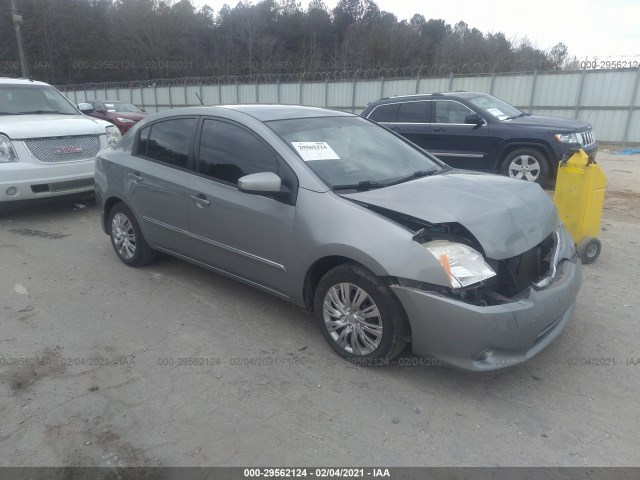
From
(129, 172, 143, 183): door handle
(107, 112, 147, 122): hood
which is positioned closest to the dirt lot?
(129, 172, 143, 183): door handle

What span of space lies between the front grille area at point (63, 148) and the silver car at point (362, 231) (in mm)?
2949

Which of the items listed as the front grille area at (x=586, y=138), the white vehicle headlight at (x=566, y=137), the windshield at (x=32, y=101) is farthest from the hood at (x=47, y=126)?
the front grille area at (x=586, y=138)

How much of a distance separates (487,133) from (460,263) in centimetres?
638

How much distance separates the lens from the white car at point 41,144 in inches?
256

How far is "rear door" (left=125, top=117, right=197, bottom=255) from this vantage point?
423cm

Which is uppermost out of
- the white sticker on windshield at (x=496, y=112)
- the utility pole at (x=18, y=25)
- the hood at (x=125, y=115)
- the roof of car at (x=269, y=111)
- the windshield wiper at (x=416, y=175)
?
the utility pole at (x=18, y=25)

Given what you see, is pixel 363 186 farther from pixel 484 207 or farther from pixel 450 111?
pixel 450 111

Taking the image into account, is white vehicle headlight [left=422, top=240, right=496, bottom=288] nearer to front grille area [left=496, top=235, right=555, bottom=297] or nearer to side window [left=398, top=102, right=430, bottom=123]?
front grille area [left=496, top=235, right=555, bottom=297]

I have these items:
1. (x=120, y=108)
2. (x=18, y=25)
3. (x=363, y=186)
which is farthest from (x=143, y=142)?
(x=18, y=25)

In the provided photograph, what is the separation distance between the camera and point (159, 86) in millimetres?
32281

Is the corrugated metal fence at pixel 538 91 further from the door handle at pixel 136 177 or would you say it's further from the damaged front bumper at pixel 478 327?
the damaged front bumper at pixel 478 327

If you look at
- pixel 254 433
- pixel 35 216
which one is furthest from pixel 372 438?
pixel 35 216

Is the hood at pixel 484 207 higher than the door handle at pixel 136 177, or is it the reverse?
the hood at pixel 484 207

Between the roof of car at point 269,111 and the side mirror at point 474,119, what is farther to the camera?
the side mirror at point 474,119
